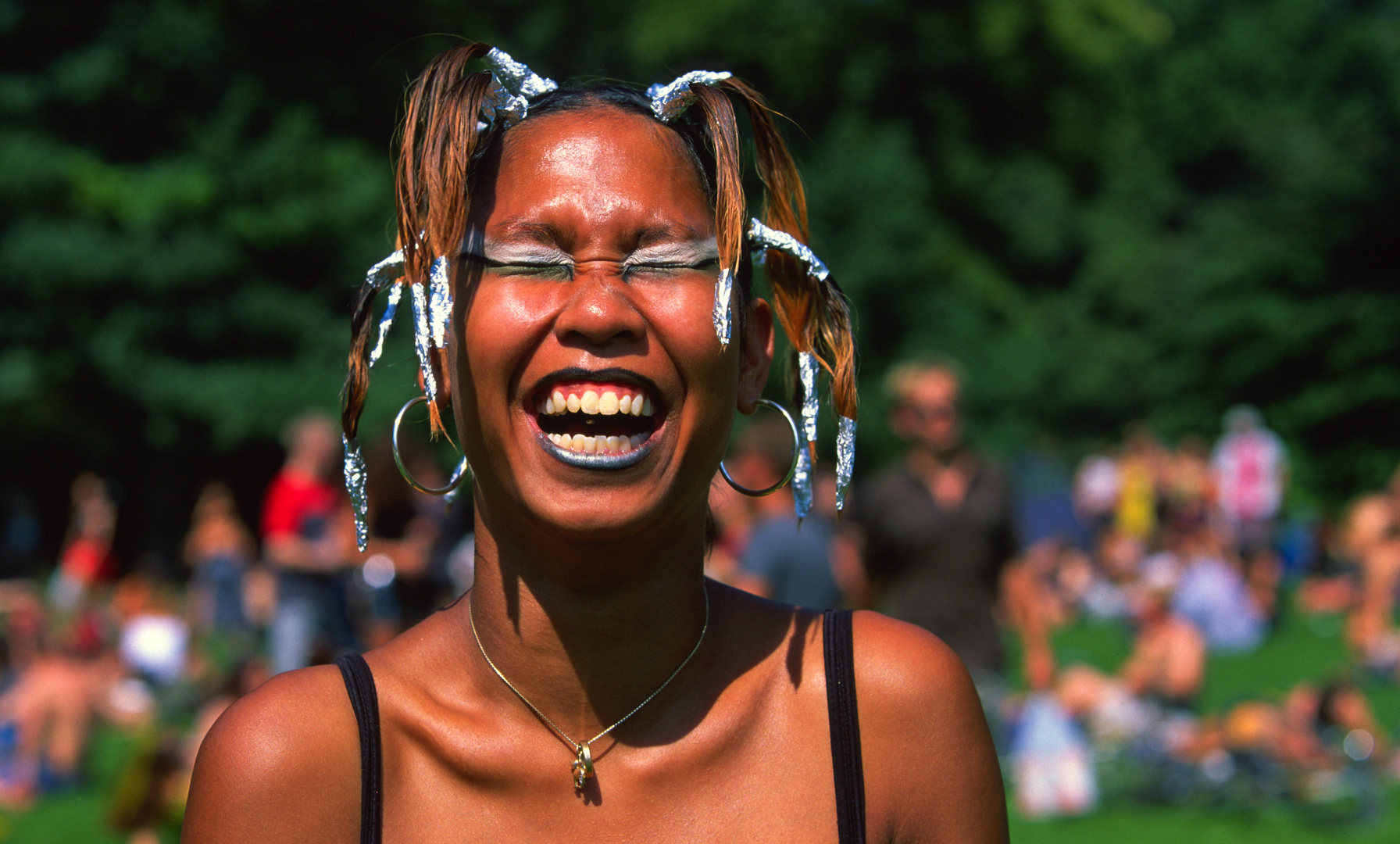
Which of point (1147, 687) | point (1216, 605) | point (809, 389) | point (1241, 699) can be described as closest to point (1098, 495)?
point (1216, 605)

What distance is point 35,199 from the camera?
20.6 metres

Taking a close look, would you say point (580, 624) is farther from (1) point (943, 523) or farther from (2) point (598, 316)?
(1) point (943, 523)

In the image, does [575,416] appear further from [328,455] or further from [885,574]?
[328,455]

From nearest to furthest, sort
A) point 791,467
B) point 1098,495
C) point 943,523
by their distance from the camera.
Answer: point 791,467, point 943,523, point 1098,495

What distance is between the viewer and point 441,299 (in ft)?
5.62

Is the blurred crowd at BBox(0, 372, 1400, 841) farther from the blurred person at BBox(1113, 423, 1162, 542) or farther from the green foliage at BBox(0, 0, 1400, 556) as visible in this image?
the green foliage at BBox(0, 0, 1400, 556)

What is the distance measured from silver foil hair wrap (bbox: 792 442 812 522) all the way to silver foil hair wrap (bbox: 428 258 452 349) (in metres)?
0.54

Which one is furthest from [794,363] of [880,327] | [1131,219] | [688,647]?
[1131,219]

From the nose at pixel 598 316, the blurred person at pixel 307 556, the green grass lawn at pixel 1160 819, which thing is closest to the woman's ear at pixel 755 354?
the nose at pixel 598 316

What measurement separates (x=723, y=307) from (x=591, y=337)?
16 cm

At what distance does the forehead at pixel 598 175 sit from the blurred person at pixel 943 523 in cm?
471

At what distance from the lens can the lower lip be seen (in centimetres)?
165

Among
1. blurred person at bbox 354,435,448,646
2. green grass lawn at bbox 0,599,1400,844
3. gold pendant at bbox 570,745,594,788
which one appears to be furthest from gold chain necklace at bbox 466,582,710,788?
blurred person at bbox 354,435,448,646

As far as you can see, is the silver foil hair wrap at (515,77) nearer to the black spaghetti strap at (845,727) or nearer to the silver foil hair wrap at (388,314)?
the silver foil hair wrap at (388,314)
